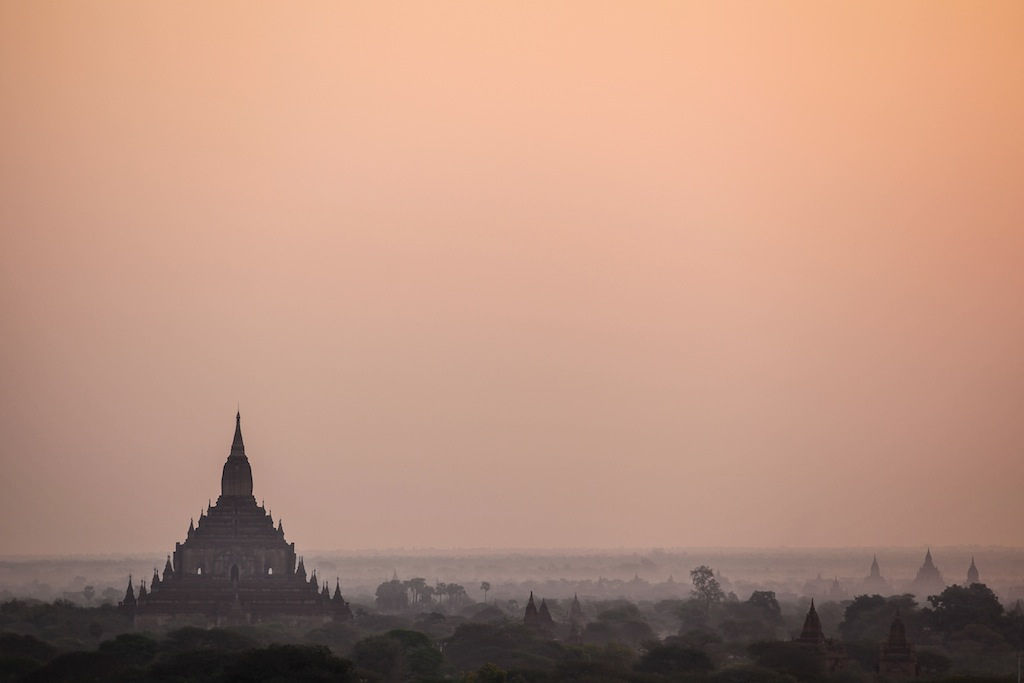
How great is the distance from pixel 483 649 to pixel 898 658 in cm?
1974

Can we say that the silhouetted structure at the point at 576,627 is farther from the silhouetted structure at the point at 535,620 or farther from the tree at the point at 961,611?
the tree at the point at 961,611

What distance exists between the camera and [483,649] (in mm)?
110875

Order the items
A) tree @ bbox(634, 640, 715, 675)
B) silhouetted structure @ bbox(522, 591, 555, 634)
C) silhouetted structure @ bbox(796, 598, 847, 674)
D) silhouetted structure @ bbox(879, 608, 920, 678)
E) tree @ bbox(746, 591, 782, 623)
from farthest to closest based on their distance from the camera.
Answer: tree @ bbox(746, 591, 782, 623), silhouetted structure @ bbox(522, 591, 555, 634), tree @ bbox(634, 640, 715, 675), silhouetted structure @ bbox(879, 608, 920, 678), silhouetted structure @ bbox(796, 598, 847, 674)

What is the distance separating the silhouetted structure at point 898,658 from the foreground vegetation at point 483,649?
0.84 metres

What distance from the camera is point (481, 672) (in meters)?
90.9

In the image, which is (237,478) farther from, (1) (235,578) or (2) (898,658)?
(2) (898,658)

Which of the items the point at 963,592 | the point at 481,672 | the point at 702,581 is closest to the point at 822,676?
the point at 481,672

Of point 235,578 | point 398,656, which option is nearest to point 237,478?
point 235,578

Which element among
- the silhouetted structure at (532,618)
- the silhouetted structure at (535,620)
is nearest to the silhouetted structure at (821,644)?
the silhouetted structure at (535,620)

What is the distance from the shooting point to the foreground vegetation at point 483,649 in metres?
92.4

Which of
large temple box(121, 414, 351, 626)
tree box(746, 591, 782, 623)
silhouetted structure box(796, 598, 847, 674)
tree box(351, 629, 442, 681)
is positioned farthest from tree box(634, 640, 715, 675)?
tree box(746, 591, 782, 623)

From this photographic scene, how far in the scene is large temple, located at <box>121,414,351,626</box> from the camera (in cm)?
12875

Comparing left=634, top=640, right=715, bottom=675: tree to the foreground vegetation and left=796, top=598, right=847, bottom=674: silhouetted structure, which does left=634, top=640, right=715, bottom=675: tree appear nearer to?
the foreground vegetation

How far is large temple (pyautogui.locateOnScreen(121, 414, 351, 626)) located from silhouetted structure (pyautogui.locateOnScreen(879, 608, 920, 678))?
1387 inches
